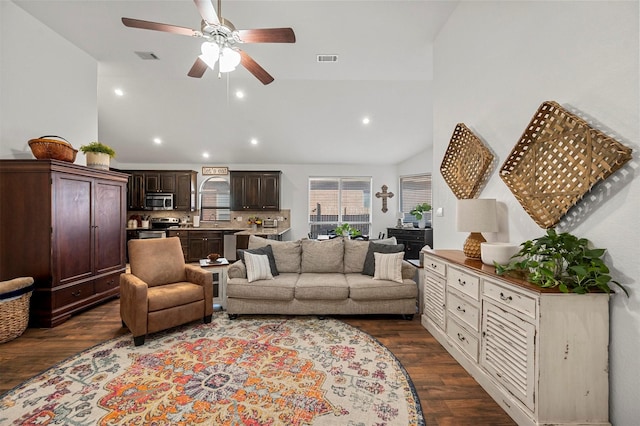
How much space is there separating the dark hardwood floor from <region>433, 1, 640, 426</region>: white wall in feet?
2.49

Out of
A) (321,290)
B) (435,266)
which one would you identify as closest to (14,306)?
(321,290)

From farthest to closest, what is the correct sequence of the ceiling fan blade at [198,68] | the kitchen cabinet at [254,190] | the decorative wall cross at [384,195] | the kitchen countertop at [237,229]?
the decorative wall cross at [384,195], the kitchen cabinet at [254,190], the kitchen countertop at [237,229], the ceiling fan blade at [198,68]

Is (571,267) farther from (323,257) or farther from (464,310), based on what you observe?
(323,257)

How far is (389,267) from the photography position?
3404 millimetres

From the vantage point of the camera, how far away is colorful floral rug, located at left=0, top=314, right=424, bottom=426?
178cm

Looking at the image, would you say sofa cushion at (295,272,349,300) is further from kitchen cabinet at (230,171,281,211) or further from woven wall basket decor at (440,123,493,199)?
kitchen cabinet at (230,171,281,211)

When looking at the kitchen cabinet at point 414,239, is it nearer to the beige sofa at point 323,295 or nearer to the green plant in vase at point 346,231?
the green plant in vase at point 346,231

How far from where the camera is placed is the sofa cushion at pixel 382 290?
3258 millimetres

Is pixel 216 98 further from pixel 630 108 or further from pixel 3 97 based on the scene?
pixel 630 108

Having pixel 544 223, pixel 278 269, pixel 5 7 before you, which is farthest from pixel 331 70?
pixel 5 7

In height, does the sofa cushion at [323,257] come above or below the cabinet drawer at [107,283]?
above

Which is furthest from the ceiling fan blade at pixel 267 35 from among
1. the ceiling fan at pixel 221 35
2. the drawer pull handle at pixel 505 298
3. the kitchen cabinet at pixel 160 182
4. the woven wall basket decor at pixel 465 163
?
the kitchen cabinet at pixel 160 182

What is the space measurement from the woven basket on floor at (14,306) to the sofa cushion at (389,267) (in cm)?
370

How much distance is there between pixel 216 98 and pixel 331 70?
2360 mm
